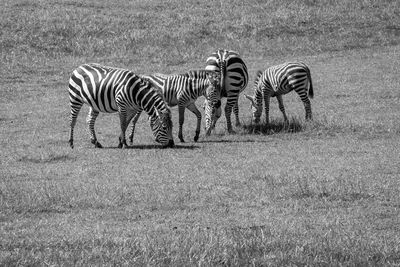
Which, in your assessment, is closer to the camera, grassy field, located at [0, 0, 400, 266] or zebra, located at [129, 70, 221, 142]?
grassy field, located at [0, 0, 400, 266]

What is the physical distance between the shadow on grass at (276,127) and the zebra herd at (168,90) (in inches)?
15.8

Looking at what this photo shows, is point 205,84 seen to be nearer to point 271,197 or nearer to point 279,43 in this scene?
point 271,197


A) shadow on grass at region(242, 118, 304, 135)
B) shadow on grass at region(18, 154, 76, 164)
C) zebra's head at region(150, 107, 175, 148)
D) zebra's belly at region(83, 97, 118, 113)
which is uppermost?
zebra's belly at region(83, 97, 118, 113)

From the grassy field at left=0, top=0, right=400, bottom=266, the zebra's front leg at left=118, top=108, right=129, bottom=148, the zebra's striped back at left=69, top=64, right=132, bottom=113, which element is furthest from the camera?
the zebra's striped back at left=69, top=64, right=132, bottom=113

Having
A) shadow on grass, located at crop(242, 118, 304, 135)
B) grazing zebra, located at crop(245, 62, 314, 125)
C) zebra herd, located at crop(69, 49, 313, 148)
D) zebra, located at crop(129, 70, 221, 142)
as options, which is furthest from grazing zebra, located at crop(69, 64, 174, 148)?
grazing zebra, located at crop(245, 62, 314, 125)

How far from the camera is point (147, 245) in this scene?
8484 mm

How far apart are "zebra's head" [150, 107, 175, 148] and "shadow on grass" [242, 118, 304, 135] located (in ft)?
9.80

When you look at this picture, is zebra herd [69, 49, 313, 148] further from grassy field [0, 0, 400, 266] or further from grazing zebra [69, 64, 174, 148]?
grassy field [0, 0, 400, 266]

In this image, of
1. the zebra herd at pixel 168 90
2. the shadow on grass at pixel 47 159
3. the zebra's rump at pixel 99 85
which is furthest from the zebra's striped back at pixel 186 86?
the shadow on grass at pixel 47 159

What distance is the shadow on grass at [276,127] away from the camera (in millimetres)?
19844

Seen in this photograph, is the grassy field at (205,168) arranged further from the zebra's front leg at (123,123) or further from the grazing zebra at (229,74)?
the grazing zebra at (229,74)

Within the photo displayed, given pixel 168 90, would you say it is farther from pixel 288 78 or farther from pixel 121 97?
pixel 288 78

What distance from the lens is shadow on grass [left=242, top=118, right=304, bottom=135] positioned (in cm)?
1984

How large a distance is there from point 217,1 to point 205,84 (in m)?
27.8
